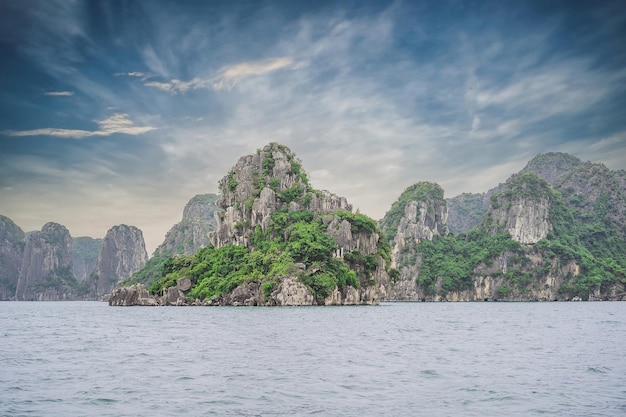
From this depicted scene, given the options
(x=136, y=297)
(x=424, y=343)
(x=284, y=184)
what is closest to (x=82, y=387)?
(x=424, y=343)

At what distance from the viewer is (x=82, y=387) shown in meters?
18.3

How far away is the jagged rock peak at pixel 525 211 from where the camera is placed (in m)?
181

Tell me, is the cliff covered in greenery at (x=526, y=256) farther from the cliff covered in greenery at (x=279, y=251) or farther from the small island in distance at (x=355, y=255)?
the cliff covered in greenery at (x=279, y=251)

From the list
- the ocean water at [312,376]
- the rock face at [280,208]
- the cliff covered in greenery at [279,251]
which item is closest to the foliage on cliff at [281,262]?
the cliff covered in greenery at [279,251]

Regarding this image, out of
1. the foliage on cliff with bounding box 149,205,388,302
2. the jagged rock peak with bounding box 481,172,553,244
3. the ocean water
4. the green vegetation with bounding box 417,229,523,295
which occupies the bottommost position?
the ocean water

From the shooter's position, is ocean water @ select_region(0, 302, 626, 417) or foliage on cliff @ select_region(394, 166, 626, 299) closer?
ocean water @ select_region(0, 302, 626, 417)

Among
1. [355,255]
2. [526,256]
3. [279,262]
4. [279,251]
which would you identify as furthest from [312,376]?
[526,256]

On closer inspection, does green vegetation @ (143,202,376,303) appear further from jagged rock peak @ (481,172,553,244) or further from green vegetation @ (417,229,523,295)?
jagged rock peak @ (481,172,553,244)

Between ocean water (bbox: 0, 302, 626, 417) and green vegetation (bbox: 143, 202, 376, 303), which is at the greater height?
green vegetation (bbox: 143, 202, 376, 303)

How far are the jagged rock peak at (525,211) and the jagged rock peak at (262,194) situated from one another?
9173cm

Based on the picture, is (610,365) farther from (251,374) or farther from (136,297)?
(136,297)

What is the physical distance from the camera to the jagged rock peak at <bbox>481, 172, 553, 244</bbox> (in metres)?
181

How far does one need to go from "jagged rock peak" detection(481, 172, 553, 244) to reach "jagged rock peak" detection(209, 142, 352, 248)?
91.7 meters

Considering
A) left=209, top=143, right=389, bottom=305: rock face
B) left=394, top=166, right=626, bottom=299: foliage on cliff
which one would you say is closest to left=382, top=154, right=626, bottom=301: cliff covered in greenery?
left=394, top=166, right=626, bottom=299: foliage on cliff
